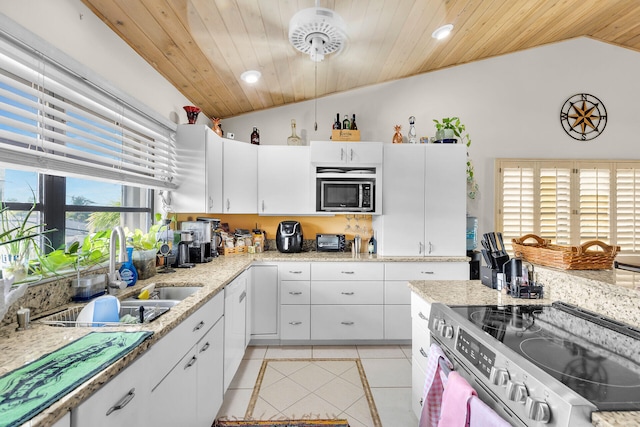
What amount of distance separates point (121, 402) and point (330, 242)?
260 centimetres

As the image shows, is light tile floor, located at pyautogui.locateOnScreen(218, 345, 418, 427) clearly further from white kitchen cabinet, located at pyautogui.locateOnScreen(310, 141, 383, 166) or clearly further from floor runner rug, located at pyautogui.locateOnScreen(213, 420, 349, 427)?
white kitchen cabinet, located at pyautogui.locateOnScreen(310, 141, 383, 166)

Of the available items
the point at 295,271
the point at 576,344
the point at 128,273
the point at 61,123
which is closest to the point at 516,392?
the point at 576,344

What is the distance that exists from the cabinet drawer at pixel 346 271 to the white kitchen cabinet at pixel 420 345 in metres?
1.17

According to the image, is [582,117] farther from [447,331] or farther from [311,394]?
[311,394]

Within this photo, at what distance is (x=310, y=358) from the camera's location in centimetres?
282

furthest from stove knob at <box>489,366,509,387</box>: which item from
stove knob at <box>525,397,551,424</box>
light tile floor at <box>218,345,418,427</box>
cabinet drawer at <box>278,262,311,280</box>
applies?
cabinet drawer at <box>278,262,311,280</box>

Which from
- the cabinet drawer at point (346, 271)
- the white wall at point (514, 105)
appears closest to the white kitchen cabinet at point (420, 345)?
the cabinet drawer at point (346, 271)

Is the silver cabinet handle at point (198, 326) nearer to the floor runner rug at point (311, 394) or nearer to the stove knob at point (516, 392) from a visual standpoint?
the floor runner rug at point (311, 394)

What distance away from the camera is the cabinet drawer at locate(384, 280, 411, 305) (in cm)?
305

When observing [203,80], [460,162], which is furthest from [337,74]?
[460,162]

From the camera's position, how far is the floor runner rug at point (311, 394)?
6.60 ft

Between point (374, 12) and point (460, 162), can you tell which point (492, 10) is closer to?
point (374, 12)

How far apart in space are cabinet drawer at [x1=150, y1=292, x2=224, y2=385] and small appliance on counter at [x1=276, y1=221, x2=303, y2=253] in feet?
4.65

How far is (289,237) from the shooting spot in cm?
332
